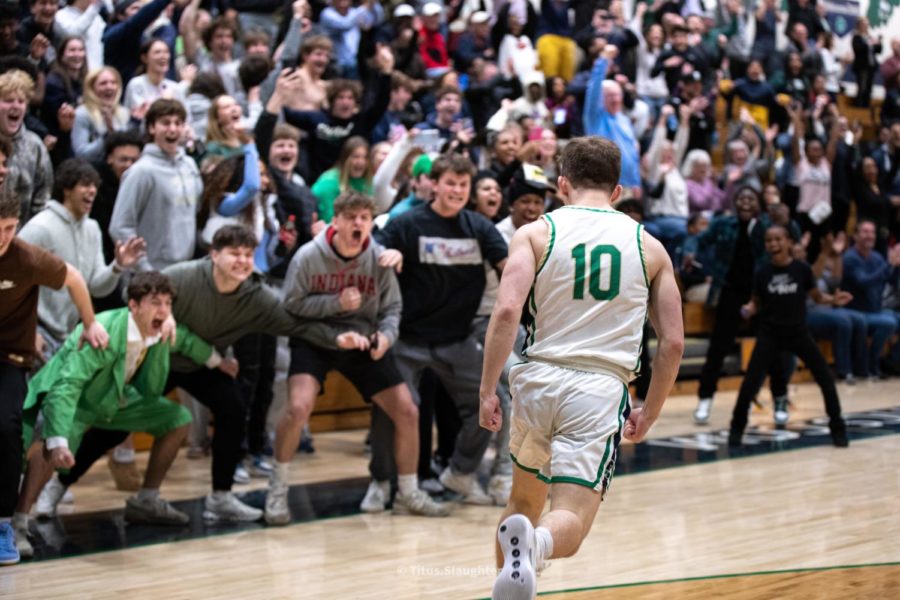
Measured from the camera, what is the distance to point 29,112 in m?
8.21

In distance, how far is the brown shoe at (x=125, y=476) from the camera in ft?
24.2

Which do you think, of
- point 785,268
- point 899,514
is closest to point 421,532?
point 899,514

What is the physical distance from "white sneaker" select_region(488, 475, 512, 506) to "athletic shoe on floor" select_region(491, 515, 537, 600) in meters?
3.29

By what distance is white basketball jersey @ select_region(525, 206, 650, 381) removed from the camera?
433cm

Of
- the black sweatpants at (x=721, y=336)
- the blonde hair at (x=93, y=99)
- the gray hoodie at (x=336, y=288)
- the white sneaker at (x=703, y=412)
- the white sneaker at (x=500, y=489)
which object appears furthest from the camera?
the black sweatpants at (x=721, y=336)

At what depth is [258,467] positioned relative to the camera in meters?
8.01

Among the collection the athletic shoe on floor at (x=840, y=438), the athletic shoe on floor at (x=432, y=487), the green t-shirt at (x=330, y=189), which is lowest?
the athletic shoe on floor at (x=840, y=438)

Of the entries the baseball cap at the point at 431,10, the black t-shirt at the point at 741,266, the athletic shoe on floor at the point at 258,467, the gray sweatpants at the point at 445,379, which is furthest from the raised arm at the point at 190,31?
the black t-shirt at the point at 741,266

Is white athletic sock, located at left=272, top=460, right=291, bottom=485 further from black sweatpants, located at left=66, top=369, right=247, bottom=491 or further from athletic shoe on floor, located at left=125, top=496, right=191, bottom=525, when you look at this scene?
athletic shoe on floor, located at left=125, top=496, right=191, bottom=525

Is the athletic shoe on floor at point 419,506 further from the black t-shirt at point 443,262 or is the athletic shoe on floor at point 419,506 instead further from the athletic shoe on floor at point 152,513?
the athletic shoe on floor at point 152,513

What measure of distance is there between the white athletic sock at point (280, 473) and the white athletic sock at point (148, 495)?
605mm

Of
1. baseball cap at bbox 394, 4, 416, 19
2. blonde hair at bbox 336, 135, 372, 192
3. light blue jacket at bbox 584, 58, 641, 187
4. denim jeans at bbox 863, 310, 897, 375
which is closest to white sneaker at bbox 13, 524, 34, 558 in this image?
blonde hair at bbox 336, 135, 372, 192

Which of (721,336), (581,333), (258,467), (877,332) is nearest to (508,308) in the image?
(581,333)

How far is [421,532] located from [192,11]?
18.7ft
